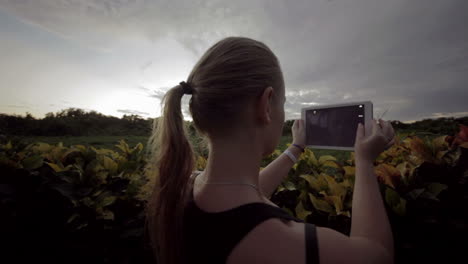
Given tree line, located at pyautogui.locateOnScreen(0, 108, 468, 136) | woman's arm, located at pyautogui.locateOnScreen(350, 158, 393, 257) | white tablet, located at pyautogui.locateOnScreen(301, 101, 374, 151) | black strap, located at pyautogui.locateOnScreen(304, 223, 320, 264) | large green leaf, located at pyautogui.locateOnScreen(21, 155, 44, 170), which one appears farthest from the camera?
tree line, located at pyautogui.locateOnScreen(0, 108, 468, 136)

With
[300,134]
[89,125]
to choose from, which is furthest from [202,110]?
[89,125]

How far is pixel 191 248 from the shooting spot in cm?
124

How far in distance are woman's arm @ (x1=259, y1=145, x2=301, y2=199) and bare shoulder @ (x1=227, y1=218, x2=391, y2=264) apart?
2.69ft

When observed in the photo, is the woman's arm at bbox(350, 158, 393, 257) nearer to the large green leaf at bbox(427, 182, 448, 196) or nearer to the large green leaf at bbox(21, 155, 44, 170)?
the large green leaf at bbox(427, 182, 448, 196)

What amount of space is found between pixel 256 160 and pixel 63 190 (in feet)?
6.54

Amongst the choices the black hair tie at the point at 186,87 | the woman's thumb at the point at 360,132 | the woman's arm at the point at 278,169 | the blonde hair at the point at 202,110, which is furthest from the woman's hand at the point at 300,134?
the black hair tie at the point at 186,87

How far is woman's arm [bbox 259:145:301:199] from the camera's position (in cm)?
178

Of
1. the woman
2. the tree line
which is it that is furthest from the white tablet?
the tree line

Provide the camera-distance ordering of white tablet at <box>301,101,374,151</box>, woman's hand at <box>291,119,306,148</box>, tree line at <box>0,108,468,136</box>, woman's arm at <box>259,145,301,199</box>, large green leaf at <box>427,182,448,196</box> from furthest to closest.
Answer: tree line at <box>0,108,468,136</box> → woman's hand at <box>291,119,306,148</box> → woman's arm at <box>259,145,301,199</box> → white tablet at <box>301,101,374,151</box> → large green leaf at <box>427,182,448,196</box>

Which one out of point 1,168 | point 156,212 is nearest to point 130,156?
point 1,168

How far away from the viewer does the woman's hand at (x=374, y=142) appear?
51.6 inches

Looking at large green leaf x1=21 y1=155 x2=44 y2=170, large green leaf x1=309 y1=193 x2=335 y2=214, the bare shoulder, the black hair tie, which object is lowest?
large green leaf x1=309 y1=193 x2=335 y2=214

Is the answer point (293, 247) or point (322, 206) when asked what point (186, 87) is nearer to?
point (293, 247)

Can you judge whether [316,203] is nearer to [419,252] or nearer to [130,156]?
[419,252]
